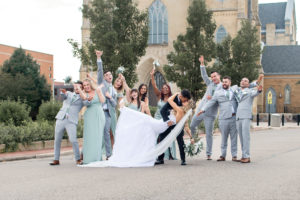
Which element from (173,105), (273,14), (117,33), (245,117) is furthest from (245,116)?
(273,14)

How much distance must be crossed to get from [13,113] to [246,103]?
35.4 feet

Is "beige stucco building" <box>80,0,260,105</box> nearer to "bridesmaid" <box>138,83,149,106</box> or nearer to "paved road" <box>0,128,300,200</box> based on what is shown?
"bridesmaid" <box>138,83,149,106</box>

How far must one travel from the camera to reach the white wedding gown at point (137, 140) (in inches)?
405

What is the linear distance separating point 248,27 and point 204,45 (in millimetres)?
5534

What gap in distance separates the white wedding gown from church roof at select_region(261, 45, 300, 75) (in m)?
45.8

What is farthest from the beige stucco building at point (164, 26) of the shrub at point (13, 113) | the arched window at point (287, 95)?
the shrub at point (13, 113)

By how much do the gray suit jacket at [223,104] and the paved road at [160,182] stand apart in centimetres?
120

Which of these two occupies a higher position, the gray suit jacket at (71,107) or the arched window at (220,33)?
the arched window at (220,33)

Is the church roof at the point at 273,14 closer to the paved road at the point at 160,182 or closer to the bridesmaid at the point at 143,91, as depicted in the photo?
the bridesmaid at the point at 143,91

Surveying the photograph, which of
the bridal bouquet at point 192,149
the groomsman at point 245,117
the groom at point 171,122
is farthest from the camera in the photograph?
the bridal bouquet at point 192,149

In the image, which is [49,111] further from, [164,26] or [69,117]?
[164,26]

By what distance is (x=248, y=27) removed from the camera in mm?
34156

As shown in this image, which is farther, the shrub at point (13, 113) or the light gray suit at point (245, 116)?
the shrub at point (13, 113)

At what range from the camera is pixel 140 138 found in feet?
34.3
